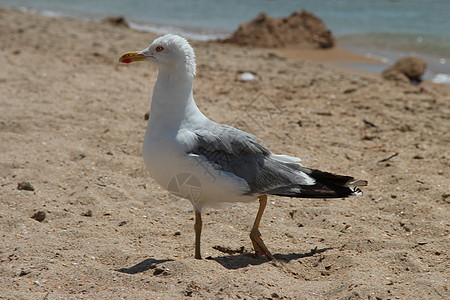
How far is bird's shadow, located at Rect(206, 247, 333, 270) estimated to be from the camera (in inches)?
138

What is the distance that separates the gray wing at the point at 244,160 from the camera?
11.5 ft

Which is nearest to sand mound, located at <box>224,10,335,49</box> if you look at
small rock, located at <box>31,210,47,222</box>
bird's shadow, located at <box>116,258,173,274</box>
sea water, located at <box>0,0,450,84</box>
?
sea water, located at <box>0,0,450,84</box>

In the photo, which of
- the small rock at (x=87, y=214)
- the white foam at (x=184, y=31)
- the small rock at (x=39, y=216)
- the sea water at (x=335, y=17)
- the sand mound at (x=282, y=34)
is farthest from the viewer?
the white foam at (x=184, y=31)

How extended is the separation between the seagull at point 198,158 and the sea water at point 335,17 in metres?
7.10

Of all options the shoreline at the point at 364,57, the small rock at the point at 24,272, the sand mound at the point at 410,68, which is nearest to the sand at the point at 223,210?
the small rock at the point at 24,272

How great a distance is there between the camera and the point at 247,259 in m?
3.61

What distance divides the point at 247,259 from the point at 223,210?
899mm

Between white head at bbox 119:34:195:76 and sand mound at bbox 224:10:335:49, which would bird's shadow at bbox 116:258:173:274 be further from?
sand mound at bbox 224:10:335:49

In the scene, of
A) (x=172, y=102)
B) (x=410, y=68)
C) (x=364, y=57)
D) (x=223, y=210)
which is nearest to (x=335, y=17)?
(x=364, y=57)

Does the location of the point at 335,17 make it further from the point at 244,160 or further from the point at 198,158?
the point at 198,158

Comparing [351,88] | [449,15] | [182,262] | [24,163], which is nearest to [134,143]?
[24,163]

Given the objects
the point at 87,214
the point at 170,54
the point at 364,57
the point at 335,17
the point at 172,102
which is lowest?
the point at 87,214

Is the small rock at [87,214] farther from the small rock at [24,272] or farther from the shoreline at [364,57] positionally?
the shoreline at [364,57]

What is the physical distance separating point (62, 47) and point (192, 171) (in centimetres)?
725
